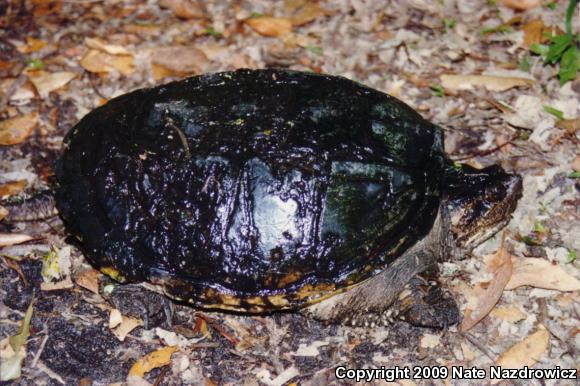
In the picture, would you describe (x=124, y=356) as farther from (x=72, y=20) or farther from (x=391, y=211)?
(x=72, y=20)

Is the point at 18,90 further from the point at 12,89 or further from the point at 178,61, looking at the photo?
the point at 178,61

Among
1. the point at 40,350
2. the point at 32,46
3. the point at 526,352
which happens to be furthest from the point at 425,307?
the point at 32,46

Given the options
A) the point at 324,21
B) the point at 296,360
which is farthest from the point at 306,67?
the point at 296,360

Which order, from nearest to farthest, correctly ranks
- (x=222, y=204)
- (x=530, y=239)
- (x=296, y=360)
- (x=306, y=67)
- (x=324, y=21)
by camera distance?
(x=222, y=204) → (x=296, y=360) → (x=530, y=239) → (x=306, y=67) → (x=324, y=21)

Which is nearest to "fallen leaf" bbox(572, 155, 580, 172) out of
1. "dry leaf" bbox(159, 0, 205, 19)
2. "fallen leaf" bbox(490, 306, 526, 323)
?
"fallen leaf" bbox(490, 306, 526, 323)

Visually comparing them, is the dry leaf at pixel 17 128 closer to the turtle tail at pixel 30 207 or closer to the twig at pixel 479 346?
the turtle tail at pixel 30 207

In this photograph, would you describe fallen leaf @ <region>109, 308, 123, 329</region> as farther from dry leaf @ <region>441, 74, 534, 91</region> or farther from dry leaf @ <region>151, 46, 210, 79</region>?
dry leaf @ <region>441, 74, 534, 91</region>
